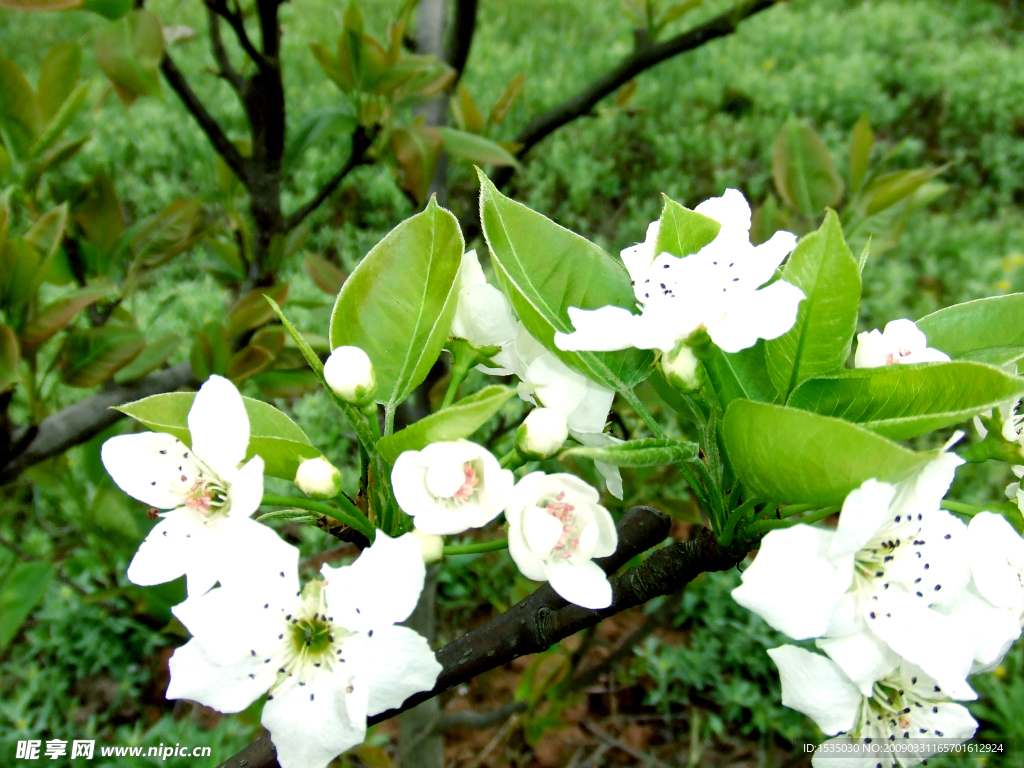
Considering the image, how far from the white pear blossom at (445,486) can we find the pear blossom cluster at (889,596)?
0.19 m

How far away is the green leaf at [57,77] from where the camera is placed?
1.34 metres

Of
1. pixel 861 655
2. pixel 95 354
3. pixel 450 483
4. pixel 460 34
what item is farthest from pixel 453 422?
pixel 460 34

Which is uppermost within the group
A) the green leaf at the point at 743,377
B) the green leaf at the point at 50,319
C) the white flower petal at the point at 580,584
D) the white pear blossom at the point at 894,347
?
the white pear blossom at the point at 894,347

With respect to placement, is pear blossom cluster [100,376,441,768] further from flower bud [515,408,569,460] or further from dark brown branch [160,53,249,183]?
dark brown branch [160,53,249,183]

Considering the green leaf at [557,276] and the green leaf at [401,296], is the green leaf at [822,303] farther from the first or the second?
the green leaf at [401,296]

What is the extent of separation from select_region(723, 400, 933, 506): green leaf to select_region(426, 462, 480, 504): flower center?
7.8 inches

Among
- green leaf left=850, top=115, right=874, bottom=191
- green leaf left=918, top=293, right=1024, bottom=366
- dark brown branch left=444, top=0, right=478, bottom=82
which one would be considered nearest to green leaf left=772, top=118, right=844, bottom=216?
green leaf left=850, top=115, right=874, bottom=191

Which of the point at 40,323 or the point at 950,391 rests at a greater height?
the point at 950,391

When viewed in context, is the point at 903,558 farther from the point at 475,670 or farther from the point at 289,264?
the point at 289,264

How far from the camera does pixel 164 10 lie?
495 centimetres

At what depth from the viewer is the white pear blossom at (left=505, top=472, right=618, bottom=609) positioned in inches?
23.7

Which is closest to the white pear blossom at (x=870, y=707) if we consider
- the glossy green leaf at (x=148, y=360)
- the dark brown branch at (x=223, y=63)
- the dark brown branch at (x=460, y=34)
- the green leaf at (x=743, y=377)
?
the green leaf at (x=743, y=377)

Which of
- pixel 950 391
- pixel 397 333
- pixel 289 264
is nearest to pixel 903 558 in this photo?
pixel 950 391

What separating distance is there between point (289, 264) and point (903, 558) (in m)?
3.59
